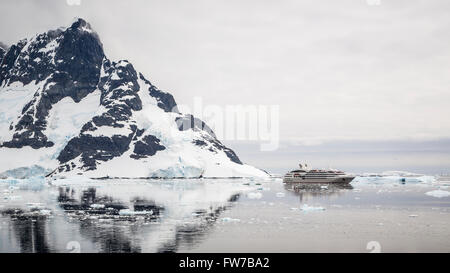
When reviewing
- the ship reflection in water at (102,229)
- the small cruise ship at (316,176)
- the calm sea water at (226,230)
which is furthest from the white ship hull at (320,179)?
the ship reflection in water at (102,229)

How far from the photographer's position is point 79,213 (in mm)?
54531

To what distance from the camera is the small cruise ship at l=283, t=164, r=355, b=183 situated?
497 ft

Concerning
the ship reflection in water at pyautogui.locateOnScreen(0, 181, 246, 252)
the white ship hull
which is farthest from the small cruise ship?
the ship reflection in water at pyautogui.locateOnScreen(0, 181, 246, 252)

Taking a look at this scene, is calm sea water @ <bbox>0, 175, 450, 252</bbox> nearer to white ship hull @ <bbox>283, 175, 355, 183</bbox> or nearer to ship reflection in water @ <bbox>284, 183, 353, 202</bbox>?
ship reflection in water @ <bbox>284, 183, 353, 202</bbox>

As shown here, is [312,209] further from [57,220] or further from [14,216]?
[14,216]

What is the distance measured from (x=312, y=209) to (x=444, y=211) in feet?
53.2

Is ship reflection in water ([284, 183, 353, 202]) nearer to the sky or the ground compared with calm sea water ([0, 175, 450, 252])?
nearer to the ground

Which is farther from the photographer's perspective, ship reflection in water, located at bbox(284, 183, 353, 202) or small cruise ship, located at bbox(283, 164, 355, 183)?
small cruise ship, located at bbox(283, 164, 355, 183)

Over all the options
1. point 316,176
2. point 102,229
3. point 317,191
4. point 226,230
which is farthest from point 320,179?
point 102,229

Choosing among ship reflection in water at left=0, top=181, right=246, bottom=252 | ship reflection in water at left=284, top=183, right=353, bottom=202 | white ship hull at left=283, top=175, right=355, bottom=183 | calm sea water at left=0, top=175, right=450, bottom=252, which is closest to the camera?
ship reflection in water at left=0, top=181, right=246, bottom=252

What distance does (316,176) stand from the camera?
15600 cm

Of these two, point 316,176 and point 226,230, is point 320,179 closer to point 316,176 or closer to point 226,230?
point 316,176
